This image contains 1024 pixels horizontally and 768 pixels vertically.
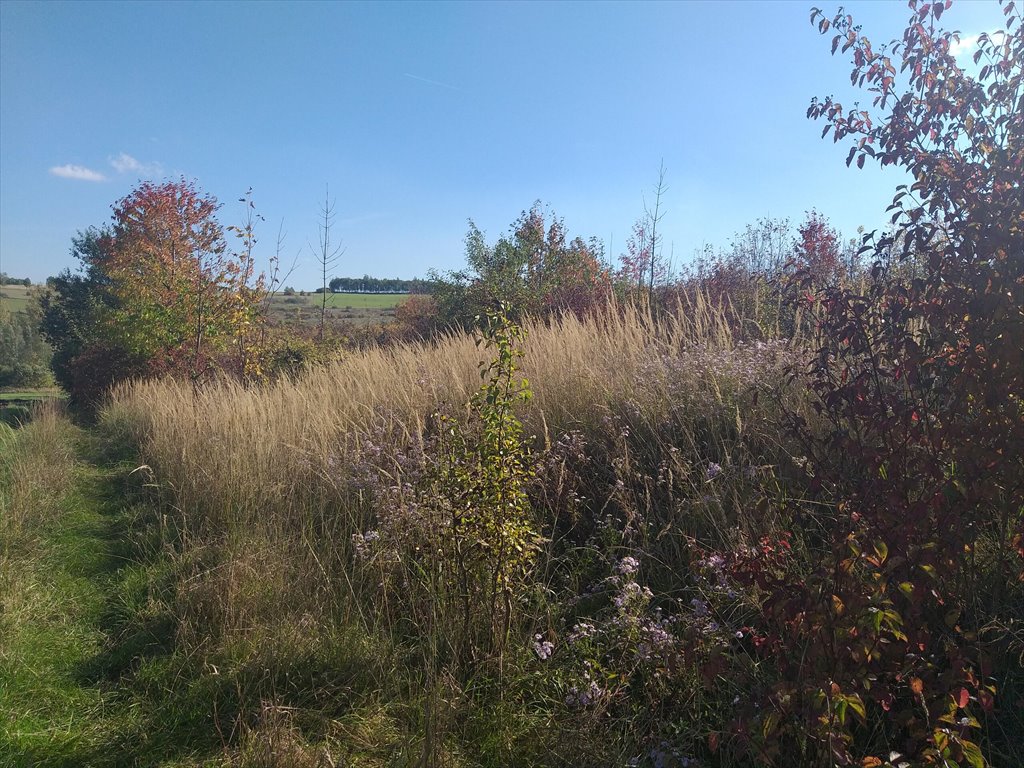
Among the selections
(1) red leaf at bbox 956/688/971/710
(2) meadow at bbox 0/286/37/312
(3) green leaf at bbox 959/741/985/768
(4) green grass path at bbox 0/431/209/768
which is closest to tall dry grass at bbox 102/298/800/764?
Result: (4) green grass path at bbox 0/431/209/768

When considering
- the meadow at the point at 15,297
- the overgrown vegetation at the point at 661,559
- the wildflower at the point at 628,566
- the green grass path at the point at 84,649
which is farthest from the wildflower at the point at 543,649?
the meadow at the point at 15,297

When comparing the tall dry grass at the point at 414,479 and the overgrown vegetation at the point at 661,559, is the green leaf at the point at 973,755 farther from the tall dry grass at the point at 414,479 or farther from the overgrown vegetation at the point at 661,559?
the tall dry grass at the point at 414,479

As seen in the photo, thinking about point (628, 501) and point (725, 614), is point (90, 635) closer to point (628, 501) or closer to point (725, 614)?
point (628, 501)

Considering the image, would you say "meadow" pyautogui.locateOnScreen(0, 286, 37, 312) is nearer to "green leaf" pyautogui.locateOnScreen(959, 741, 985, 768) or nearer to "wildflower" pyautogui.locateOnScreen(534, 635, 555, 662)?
"wildflower" pyautogui.locateOnScreen(534, 635, 555, 662)

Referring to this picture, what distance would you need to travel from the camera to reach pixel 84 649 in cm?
374

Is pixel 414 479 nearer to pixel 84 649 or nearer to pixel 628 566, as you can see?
pixel 628 566

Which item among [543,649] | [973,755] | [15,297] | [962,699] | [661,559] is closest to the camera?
[973,755]

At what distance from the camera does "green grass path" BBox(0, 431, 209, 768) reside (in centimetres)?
281

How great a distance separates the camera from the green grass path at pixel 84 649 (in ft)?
9.23

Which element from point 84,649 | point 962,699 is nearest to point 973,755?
point 962,699

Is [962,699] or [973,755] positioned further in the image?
[962,699]

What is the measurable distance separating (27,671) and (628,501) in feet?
11.1

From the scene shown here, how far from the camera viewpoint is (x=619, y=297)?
11.7 metres

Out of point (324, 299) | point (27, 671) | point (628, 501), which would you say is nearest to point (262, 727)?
point (27, 671)
